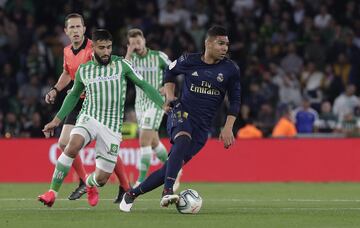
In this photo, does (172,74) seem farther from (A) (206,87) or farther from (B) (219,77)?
(B) (219,77)

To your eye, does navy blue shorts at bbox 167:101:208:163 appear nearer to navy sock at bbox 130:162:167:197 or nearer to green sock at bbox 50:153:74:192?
navy sock at bbox 130:162:167:197

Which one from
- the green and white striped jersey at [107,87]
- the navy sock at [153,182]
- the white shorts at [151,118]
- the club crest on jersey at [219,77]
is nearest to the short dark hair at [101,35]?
the green and white striped jersey at [107,87]

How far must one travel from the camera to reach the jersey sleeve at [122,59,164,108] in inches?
492

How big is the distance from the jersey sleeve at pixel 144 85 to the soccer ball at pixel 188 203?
1107 mm

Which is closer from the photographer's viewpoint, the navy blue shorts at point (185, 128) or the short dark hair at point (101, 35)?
the navy blue shorts at point (185, 128)

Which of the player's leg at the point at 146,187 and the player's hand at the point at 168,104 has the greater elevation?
the player's hand at the point at 168,104

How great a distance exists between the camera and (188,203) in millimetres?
12102

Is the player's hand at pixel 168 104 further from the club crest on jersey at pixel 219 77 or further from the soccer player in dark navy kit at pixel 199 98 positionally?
the club crest on jersey at pixel 219 77

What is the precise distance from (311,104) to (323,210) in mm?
10935

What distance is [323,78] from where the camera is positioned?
2388 centimetres

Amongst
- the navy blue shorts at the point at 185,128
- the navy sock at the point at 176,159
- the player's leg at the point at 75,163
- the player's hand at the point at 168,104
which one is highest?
the player's hand at the point at 168,104

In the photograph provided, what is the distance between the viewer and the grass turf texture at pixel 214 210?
A: 435 inches

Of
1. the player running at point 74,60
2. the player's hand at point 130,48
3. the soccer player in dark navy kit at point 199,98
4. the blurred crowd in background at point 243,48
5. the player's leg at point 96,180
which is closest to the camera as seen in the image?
the soccer player in dark navy kit at point 199,98

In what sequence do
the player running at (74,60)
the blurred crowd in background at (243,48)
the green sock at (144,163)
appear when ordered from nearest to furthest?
the player running at (74,60) → the green sock at (144,163) → the blurred crowd in background at (243,48)
